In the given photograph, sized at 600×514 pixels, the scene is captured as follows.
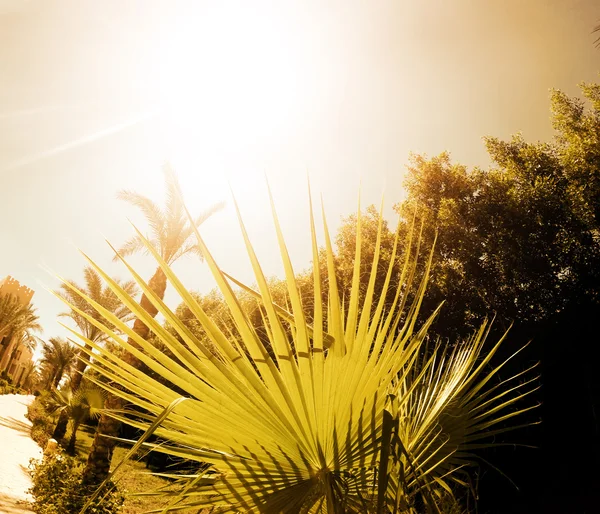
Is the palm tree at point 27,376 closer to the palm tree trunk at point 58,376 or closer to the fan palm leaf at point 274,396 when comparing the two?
the palm tree trunk at point 58,376

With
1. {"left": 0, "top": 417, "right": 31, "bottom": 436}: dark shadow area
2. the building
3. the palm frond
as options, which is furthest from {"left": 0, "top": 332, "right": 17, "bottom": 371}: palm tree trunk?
the palm frond

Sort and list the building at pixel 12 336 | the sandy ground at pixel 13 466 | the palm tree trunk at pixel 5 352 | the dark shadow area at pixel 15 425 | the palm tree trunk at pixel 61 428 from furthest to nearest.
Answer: the palm tree trunk at pixel 5 352, the building at pixel 12 336, the dark shadow area at pixel 15 425, the palm tree trunk at pixel 61 428, the sandy ground at pixel 13 466

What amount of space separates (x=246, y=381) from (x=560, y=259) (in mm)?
11579

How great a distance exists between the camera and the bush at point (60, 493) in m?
5.94

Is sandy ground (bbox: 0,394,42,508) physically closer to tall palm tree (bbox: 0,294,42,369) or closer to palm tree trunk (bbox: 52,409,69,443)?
palm tree trunk (bbox: 52,409,69,443)

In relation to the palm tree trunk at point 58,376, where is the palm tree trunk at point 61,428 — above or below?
below

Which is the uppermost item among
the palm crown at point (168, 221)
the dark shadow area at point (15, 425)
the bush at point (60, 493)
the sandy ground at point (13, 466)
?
the palm crown at point (168, 221)

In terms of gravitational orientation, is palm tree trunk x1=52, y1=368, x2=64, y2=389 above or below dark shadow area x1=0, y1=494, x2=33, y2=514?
above

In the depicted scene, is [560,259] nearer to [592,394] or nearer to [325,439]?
[592,394]

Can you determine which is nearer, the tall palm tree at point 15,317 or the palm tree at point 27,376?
the tall palm tree at point 15,317

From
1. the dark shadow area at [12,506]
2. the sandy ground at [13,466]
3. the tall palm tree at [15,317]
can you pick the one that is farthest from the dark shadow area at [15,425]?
the tall palm tree at [15,317]

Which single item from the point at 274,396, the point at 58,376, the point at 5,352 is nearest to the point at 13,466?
the point at 274,396

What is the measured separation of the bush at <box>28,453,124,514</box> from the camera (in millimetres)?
5938

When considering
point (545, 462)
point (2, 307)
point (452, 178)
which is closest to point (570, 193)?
point (452, 178)
